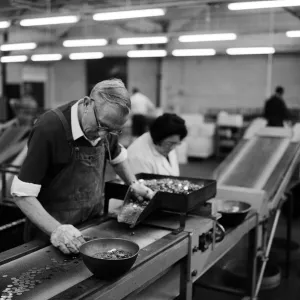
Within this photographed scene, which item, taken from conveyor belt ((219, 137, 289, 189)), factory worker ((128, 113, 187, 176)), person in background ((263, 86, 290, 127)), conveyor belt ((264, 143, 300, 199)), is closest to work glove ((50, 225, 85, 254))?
factory worker ((128, 113, 187, 176))

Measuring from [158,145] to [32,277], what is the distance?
1528 mm

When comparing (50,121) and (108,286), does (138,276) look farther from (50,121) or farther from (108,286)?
(50,121)

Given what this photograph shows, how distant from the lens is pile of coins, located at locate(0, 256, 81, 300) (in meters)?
1.57

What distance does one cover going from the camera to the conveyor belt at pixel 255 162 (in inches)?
159

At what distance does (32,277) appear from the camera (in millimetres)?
1700

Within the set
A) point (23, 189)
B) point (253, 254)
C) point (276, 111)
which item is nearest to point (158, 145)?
point (253, 254)

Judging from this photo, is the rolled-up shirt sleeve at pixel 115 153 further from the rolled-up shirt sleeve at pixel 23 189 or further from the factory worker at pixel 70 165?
the rolled-up shirt sleeve at pixel 23 189

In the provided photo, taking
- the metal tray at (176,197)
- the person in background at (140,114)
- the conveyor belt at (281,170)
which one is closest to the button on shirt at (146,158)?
the metal tray at (176,197)

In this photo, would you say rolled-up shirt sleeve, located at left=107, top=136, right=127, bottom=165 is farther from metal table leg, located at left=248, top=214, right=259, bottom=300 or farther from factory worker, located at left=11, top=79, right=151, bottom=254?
metal table leg, located at left=248, top=214, right=259, bottom=300

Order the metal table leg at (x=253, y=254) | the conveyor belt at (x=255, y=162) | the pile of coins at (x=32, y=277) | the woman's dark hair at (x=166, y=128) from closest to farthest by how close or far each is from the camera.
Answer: the pile of coins at (x=32, y=277), the woman's dark hair at (x=166, y=128), the metal table leg at (x=253, y=254), the conveyor belt at (x=255, y=162)

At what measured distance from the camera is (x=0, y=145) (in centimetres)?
522

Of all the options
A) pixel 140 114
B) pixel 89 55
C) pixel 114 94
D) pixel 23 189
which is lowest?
pixel 140 114

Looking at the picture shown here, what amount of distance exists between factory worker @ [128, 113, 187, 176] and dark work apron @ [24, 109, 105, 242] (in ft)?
2.26

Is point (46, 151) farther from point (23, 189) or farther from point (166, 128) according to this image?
point (166, 128)
